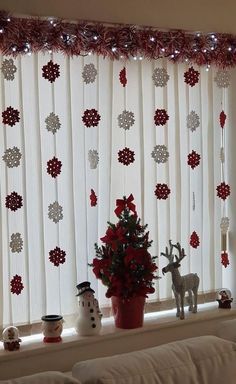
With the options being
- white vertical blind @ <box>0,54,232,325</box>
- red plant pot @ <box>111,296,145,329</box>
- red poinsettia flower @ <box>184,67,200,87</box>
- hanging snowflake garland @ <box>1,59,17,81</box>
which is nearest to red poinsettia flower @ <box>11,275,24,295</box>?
white vertical blind @ <box>0,54,232,325</box>

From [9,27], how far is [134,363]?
1443 mm

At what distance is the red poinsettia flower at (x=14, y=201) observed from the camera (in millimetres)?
2611

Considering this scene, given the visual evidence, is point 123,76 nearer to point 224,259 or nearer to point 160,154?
point 160,154

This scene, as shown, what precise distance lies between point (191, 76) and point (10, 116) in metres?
0.98

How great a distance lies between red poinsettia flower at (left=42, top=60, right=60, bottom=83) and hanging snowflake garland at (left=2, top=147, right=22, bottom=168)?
0.35 meters

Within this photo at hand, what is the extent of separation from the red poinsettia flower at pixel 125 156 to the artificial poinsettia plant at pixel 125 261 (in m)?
0.27

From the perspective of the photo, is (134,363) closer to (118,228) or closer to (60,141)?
(118,228)

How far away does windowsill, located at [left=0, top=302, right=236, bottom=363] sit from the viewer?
2.52 meters

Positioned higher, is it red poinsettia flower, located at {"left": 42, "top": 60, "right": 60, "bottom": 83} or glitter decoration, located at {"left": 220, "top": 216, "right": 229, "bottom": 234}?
red poinsettia flower, located at {"left": 42, "top": 60, "right": 60, "bottom": 83}

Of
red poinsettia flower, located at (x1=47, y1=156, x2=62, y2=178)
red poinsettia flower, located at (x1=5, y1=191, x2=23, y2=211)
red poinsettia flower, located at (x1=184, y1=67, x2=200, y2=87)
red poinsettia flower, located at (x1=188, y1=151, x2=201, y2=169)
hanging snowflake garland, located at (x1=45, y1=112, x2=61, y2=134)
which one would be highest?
red poinsettia flower, located at (x1=184, y1=67, x2=200, y2=87)

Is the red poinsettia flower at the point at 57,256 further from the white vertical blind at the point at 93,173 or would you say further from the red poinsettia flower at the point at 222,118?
the red poinsettia flower at the point at 222,118

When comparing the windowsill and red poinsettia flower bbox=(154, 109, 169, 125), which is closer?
the windowsill

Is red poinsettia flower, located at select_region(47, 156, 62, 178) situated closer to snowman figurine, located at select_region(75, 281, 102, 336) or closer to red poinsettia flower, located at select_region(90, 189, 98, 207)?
red poinsettia flower, located at select_region(90, 189, 98, 207)

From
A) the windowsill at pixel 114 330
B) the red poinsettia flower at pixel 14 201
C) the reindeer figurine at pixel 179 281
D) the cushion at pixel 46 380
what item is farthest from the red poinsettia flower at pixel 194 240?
the cushion at pixel 46 380
